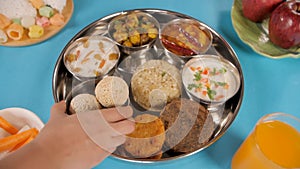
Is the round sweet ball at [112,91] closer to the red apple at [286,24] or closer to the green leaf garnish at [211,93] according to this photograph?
the green leaf garnish at [211,93]

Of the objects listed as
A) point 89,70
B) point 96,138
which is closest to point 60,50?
point 89,70

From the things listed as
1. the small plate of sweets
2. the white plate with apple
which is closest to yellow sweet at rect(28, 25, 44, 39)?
the small plate of sweets

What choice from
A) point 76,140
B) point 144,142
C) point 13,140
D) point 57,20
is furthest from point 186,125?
point 57,20

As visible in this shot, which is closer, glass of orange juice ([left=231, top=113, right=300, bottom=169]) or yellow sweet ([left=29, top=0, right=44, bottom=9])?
glass of orange juice ([left=231, top=113, right=300, bottom=169])

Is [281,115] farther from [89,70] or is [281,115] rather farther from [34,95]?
[34,95]

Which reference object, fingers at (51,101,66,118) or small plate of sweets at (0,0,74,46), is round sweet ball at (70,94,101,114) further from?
small plate of sweets at (0,0,74,46)

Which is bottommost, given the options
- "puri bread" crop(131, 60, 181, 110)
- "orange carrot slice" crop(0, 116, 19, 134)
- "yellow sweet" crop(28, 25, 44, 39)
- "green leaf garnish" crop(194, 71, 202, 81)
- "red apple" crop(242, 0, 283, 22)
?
"green leaf garnish" crop(194, 71, 202, 81)
